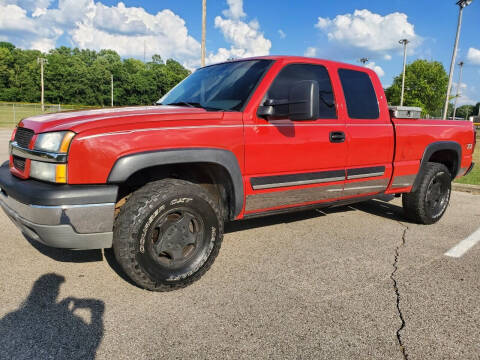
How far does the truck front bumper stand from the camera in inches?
90.4

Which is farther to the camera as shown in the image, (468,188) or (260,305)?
(468,188)

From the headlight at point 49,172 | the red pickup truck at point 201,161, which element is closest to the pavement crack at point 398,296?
the red pickup truck at point 201,161

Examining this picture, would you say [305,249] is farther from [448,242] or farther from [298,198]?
[448,242]

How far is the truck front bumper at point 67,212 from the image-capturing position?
7.54ft

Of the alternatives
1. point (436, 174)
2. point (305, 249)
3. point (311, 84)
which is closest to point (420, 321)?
point (305, 249)

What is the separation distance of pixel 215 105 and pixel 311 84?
912 mm

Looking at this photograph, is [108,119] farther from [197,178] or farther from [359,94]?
[359,94]

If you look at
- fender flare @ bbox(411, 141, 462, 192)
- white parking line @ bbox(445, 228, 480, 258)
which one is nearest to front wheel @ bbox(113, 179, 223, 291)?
white parking line @ bbox(445, 228, 480, 258)

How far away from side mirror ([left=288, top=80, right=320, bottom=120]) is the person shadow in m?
2.04

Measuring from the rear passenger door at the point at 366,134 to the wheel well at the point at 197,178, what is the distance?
4.46 feet

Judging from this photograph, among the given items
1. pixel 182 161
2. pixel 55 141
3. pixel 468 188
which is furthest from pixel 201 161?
pixel 468 188

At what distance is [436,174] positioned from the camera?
4578 mm

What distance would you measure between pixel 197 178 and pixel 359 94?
2016mm

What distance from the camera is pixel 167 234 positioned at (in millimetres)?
2734
